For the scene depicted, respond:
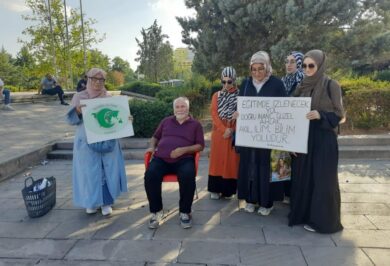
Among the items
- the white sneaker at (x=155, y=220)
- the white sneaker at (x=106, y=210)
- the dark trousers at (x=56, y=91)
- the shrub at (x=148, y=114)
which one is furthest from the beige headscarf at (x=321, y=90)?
the dark trousers at (x=56, y=91)

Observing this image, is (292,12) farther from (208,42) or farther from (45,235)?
(45,235)

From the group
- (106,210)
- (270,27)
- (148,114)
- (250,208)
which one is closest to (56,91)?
(148,114)

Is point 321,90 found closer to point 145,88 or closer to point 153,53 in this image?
point 145,88

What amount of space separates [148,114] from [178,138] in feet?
12.0

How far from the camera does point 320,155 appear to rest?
11.3ft

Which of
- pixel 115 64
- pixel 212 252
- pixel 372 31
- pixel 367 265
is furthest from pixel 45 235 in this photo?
pixel 115 64

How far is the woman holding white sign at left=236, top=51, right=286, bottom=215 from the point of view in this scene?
3.73m

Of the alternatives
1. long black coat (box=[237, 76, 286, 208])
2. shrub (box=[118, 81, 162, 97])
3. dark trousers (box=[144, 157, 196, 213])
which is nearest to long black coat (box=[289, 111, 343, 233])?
long black coat (box=[237, 76, 286, 208])

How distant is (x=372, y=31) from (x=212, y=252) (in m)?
9.76

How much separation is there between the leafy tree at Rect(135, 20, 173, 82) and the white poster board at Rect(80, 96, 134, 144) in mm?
25839

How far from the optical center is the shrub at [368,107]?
7.33 meters

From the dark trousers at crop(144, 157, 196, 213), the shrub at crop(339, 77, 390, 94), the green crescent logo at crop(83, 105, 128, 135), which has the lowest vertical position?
the dark trousers at crop(144, 157, 196, 213)

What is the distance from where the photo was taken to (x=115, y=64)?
72.2 metres

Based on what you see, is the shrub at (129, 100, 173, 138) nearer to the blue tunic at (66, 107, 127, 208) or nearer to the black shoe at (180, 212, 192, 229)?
the blue tunic at (66, 107, 127, 208)
